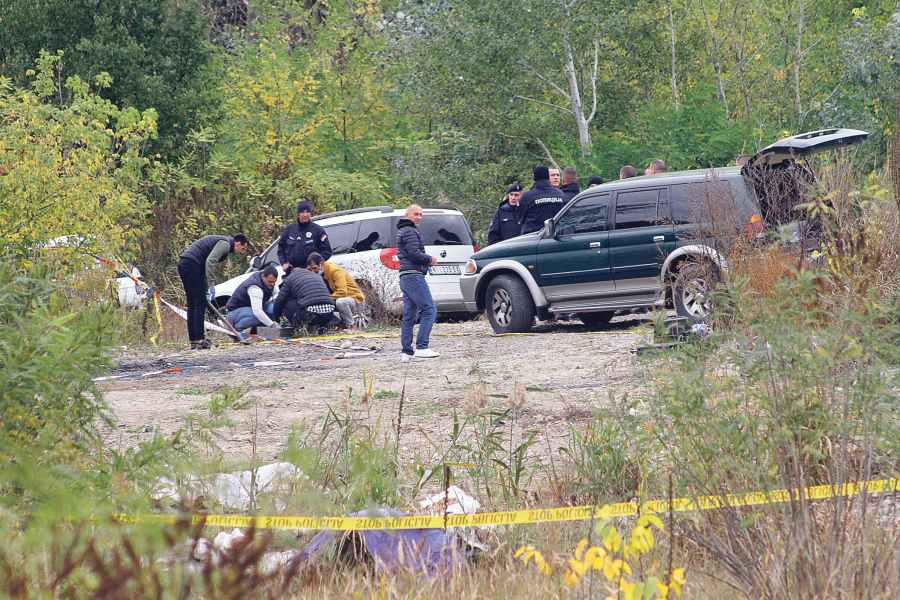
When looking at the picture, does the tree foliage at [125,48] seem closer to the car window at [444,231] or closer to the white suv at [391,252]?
the white suv at [391,252]

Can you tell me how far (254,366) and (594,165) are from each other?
33.4 ft

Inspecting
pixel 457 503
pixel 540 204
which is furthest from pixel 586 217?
pixel 457 503

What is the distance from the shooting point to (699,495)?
3.04 metres

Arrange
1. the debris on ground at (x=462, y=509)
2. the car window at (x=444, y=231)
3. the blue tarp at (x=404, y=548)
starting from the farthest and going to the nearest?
1. the car window at (x=444, y=231)
2. the debris on ground at (x=462, y=509)
3. the blue tarp at (x=404, y=548)

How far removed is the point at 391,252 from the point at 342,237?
100cm

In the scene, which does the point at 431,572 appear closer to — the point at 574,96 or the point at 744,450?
the point at 744,450

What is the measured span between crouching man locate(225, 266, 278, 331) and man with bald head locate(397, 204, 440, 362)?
12.4 ft

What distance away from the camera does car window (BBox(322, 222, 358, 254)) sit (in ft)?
46.8

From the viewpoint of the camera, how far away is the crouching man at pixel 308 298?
1257 cm

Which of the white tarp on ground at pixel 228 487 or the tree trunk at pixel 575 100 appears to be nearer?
the white tarp on ground at pixel 228 487

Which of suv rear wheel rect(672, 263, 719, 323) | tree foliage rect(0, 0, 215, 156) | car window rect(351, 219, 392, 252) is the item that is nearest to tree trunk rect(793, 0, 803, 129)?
car window rect(351, 219, 392, 252)

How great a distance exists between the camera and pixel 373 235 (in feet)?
46.2

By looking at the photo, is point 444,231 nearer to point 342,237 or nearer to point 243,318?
point 342,237

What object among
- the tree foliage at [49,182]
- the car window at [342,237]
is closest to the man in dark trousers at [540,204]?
the car window at [342,237]
